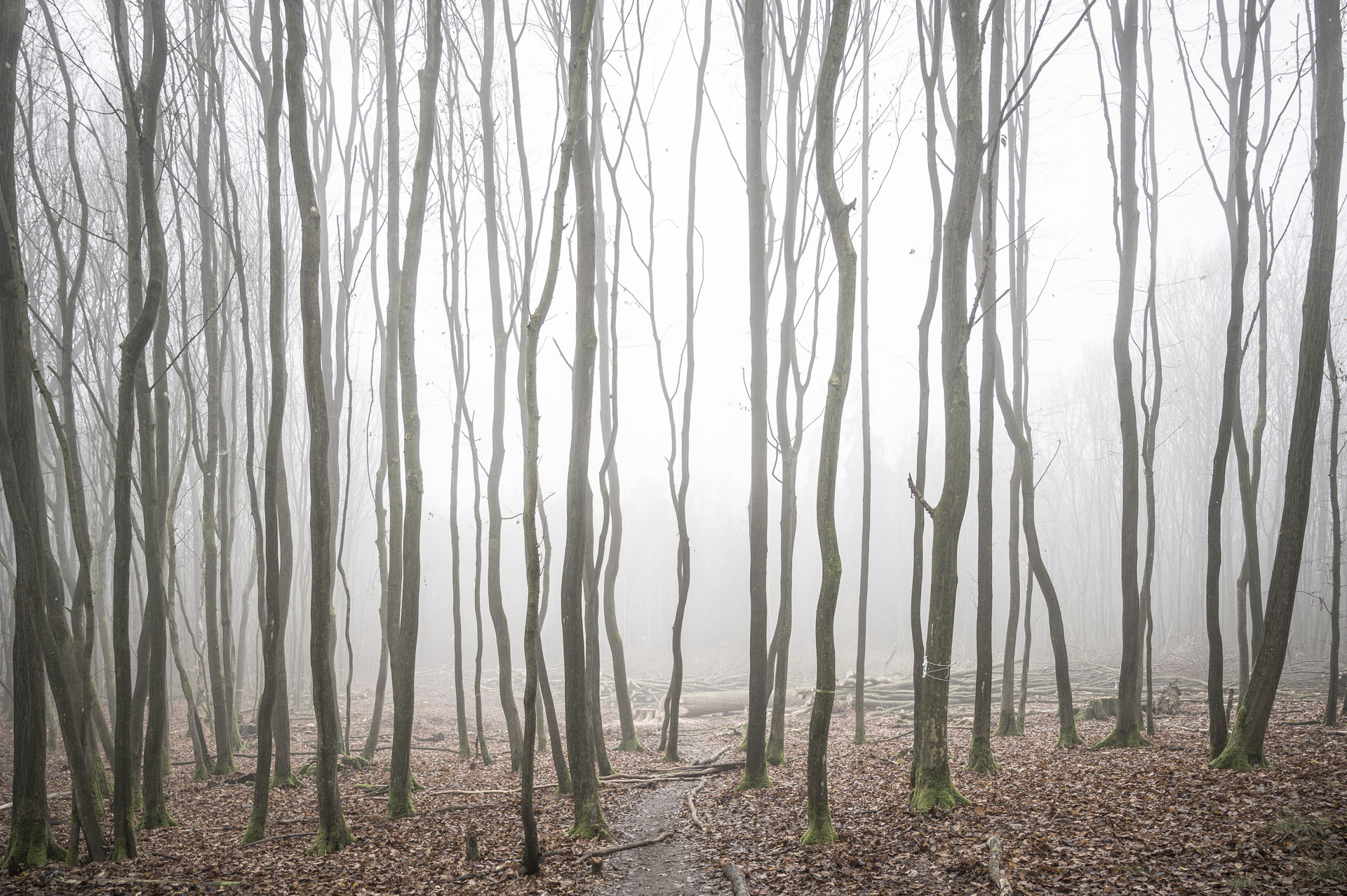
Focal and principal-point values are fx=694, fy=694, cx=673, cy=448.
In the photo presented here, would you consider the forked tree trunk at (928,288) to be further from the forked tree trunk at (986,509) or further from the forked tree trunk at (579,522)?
the forked tree trunk at (579,522)

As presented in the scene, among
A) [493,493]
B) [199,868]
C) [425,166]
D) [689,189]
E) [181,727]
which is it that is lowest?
[181,727]

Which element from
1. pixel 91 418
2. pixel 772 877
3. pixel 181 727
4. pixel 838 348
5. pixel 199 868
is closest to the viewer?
pixel 772 877

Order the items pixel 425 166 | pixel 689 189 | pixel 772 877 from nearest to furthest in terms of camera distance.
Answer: pixel 772 877
pixel 425 166
pixel 689 189

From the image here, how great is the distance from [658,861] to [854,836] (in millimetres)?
1398

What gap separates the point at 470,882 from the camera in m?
4.48

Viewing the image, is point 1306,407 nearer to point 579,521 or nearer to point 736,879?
point 736,879

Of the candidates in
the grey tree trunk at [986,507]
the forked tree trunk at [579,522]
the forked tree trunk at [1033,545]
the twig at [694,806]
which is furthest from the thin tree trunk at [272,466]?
the forked tree trunk at [1033,545]

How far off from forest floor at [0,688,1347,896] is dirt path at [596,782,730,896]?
0.02m

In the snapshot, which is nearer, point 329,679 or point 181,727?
point 329,679

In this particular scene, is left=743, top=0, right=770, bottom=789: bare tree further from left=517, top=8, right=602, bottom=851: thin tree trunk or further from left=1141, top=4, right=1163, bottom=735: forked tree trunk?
left=1141, top=4, right=1163, bottom=735: forked tree trunk

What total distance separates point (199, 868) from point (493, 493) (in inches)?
178

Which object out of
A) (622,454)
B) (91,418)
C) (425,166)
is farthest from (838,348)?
(622,454)

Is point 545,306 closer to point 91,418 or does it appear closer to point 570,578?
point 570,578

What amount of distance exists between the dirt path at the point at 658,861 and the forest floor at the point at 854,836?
2 centimetres
